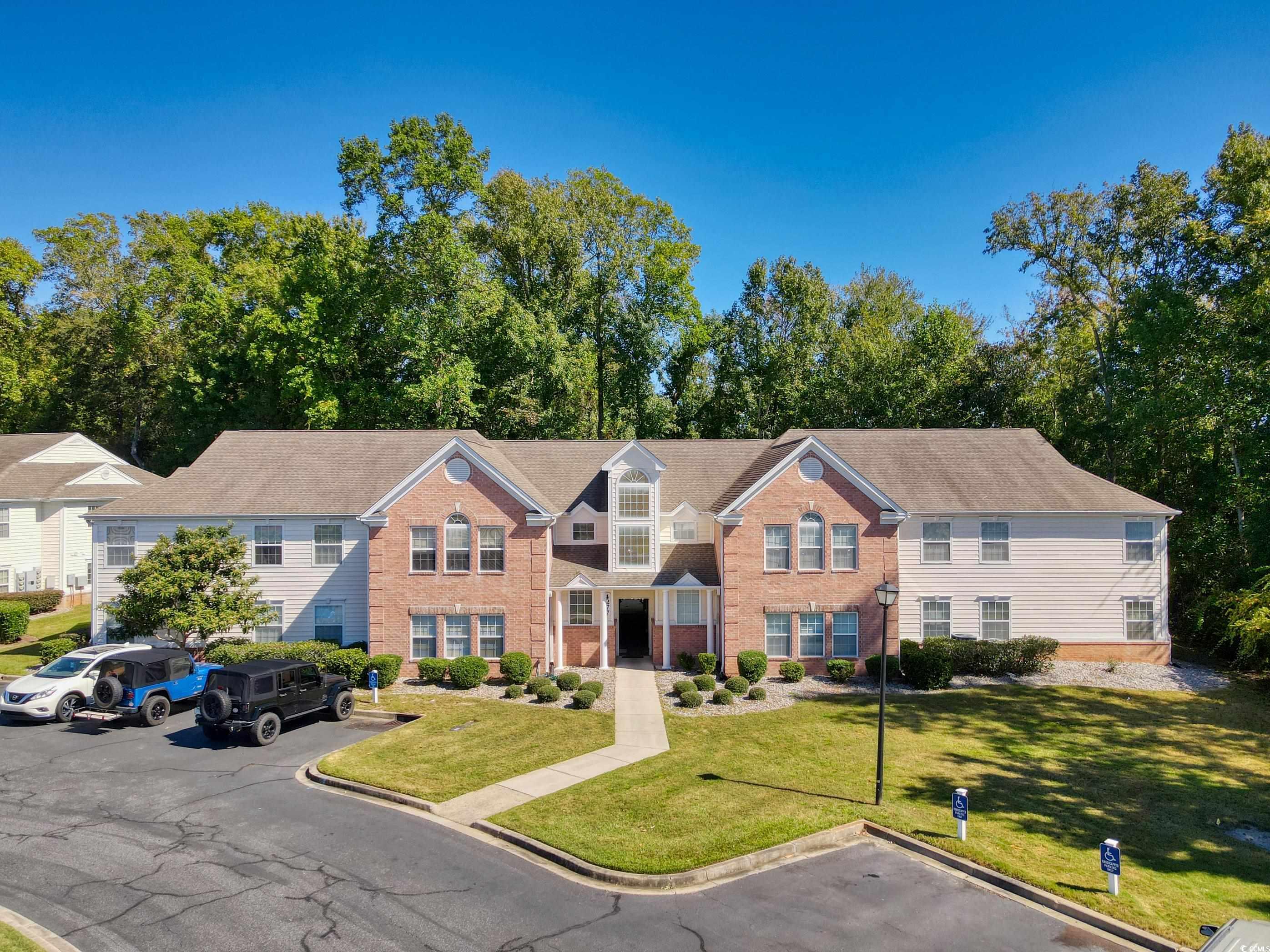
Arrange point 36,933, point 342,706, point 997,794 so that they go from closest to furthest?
point 36,933 → point 997,794 → point 342,706

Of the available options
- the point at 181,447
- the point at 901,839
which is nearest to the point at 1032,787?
the point at 901,839

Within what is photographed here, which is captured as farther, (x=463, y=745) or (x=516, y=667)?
(x=516, y=667)

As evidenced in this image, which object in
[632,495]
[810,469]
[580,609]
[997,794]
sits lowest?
[997,794]

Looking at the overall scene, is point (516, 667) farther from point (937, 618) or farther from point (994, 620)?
point (994, 620)

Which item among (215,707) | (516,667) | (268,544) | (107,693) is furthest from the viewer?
(268,544)

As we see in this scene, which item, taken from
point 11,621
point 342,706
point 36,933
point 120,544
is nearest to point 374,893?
point 36,933

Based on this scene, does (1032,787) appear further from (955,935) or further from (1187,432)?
(1187,432)

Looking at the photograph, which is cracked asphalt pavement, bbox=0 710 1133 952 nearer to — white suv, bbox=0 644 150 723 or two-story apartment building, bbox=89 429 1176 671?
white suv, bbox=0 644 150 723
